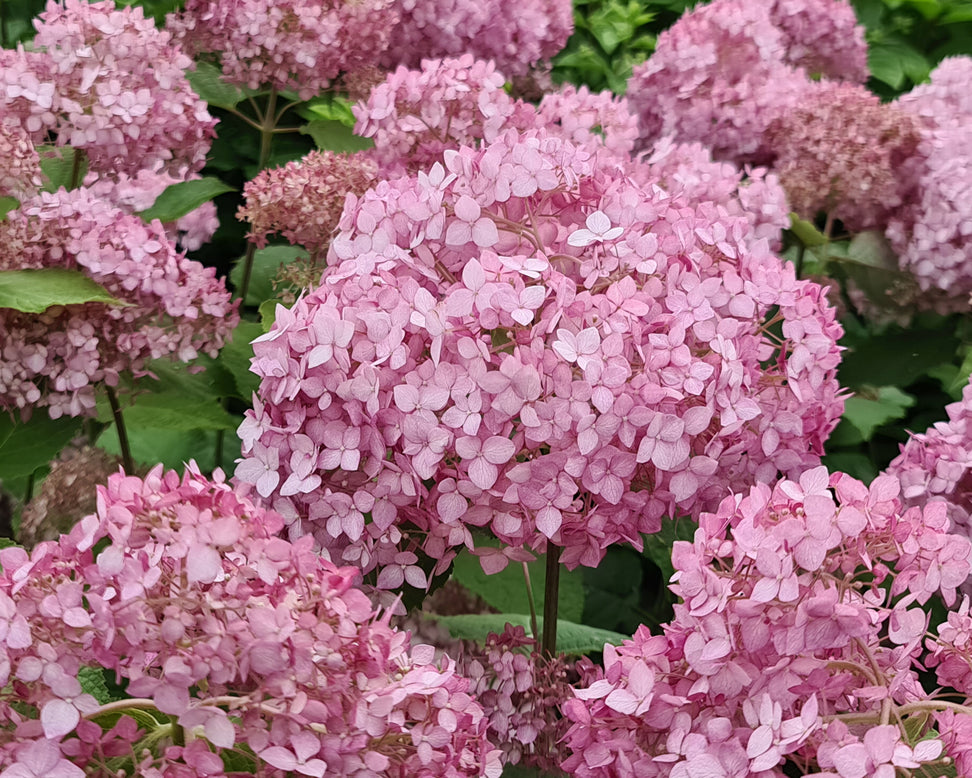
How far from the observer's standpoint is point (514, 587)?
127cm

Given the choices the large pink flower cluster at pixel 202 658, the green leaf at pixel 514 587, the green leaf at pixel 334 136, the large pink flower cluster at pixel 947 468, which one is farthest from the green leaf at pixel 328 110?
Answer: the large pink flower cluster at pixel 202 658

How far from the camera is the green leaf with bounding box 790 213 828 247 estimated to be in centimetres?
136

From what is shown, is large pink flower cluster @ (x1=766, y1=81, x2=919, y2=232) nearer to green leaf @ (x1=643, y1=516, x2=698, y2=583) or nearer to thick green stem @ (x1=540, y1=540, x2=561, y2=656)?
green leaf @ (x1=643, y1=516, x2=698, y2=583)

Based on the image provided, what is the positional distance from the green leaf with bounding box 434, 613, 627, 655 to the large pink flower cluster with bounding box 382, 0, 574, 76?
2.26 ft

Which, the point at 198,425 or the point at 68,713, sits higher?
the point at 68,713

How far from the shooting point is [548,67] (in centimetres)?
159


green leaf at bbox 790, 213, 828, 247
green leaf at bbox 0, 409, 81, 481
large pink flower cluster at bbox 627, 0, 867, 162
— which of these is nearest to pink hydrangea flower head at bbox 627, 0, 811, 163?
large pink flower cluster at bbox 627, 0, 867, 162

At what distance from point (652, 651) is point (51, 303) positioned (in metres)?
0.58

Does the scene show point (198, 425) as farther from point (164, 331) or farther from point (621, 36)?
point (621, 36)

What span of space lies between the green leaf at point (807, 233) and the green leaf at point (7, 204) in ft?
2.89

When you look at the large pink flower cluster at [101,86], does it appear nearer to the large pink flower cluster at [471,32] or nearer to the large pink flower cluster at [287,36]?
the large pink flower cluster at [287,36]

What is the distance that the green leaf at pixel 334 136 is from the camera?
1.36 metres

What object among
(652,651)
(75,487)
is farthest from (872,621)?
(75,487)

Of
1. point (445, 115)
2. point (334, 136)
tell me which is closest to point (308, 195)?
point (445, 115)
